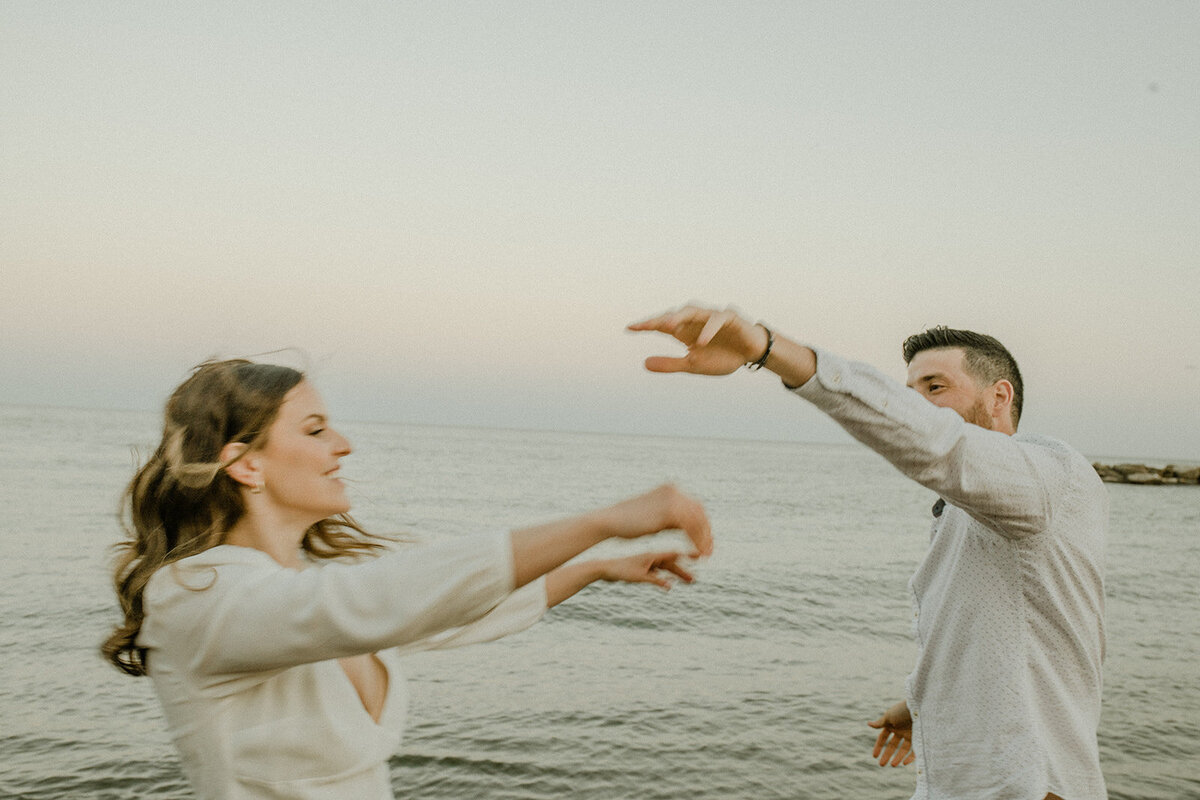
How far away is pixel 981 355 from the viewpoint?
331 cm

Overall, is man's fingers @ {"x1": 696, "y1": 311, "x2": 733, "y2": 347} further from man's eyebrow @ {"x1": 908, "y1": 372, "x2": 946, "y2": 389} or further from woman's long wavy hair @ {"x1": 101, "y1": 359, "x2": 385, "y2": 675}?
man's eyebrow @ {"x1": 908, "y1": 372, "x2": 946, "y2": 389}

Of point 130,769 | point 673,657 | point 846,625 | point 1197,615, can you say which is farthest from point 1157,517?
point 130,769

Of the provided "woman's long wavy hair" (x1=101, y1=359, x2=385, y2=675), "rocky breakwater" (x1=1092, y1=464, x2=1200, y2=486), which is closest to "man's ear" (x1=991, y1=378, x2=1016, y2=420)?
"woman's long wavy hair" (x1=101, y1=359, x2=385, y2=675)

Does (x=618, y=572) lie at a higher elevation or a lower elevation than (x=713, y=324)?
lower

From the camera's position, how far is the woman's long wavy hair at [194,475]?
2375 millimetres

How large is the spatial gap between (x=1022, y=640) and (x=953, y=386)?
968 mm

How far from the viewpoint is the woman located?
5.34 feet

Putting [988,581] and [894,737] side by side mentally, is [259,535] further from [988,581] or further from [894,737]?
[894,737]

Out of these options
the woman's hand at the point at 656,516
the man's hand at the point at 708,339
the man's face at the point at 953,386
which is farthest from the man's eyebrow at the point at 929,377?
the woman's hand at the point at 656,516

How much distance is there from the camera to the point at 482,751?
8836 millimetres

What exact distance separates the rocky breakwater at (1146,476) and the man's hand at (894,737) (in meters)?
73.8

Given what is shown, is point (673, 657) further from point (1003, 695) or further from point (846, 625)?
point (1003, 695)

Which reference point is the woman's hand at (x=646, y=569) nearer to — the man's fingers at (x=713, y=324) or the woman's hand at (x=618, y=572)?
the woman's hand at (x=618, y=572)

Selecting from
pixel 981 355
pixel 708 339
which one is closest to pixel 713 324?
pixel 708 339
